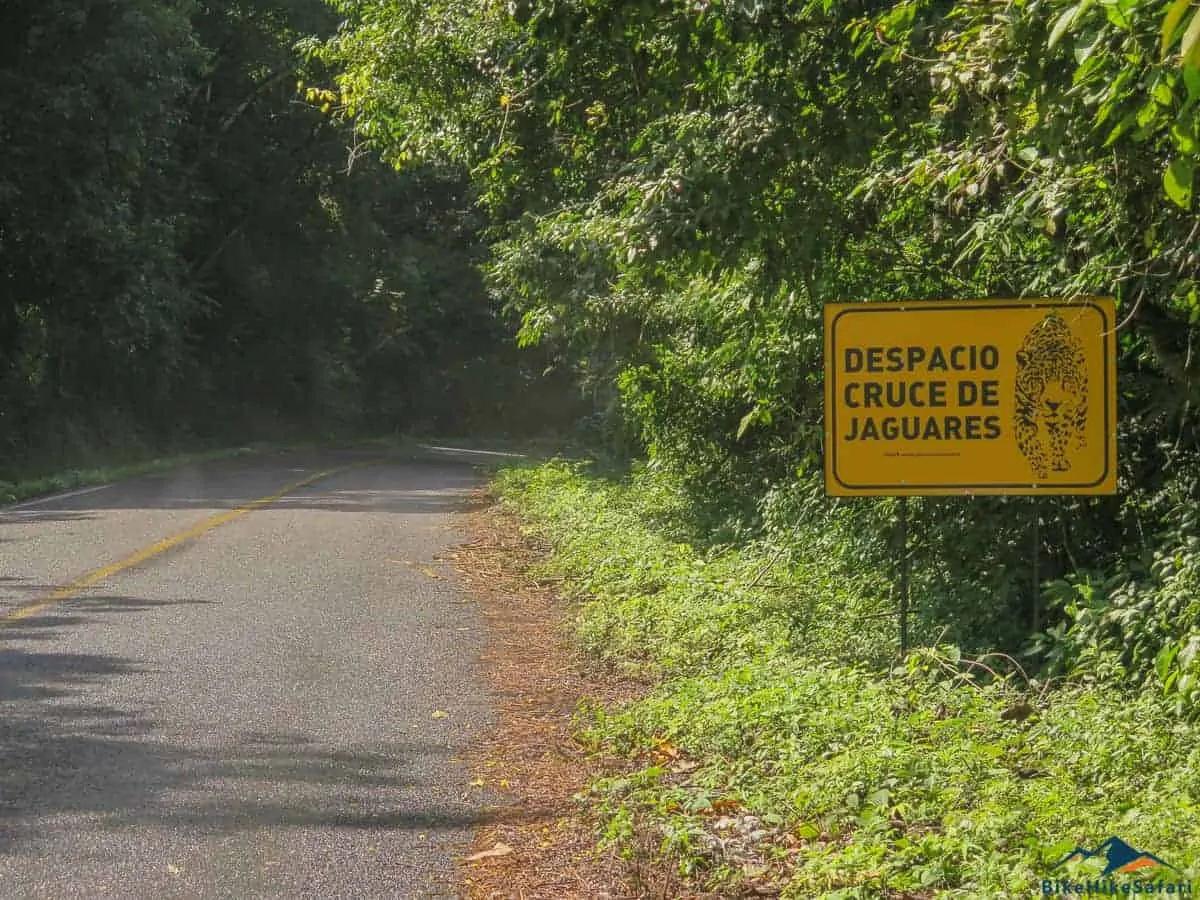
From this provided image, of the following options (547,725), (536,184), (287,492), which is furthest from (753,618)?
(287,492)

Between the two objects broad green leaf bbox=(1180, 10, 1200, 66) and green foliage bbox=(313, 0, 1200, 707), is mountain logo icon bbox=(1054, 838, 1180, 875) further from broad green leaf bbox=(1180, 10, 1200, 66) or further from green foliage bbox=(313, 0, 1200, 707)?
broad green leaf bbox=(1180, 10, 1200, 66)

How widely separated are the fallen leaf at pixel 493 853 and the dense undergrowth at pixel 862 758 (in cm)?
41

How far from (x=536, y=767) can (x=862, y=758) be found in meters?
1.74

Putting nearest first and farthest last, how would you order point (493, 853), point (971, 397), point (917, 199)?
point (493, 853) < point (971, 397) < point (917, 199)

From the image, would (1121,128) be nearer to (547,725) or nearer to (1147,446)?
(1147,446)

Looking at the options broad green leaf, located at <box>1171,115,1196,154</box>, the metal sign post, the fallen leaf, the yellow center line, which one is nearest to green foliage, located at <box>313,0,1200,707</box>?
broad green leaf, located at <box>1171,115,1196,154</box>

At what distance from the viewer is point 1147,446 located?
839 centimetres

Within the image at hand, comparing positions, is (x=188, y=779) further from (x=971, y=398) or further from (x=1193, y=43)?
(x=1193, y=43)

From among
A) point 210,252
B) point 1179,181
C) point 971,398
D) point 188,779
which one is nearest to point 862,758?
point 971,398

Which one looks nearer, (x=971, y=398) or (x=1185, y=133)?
(x=1185, y=133)

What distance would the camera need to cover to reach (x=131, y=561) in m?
13.8

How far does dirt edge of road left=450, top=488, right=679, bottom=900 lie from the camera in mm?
5512

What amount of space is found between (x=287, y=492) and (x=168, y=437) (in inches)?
692

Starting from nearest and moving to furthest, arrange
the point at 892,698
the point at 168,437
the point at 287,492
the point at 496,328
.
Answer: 1. the point at 892,698
2. the point at 287,492
3. the point at 168,437
4. the point at 496,328
